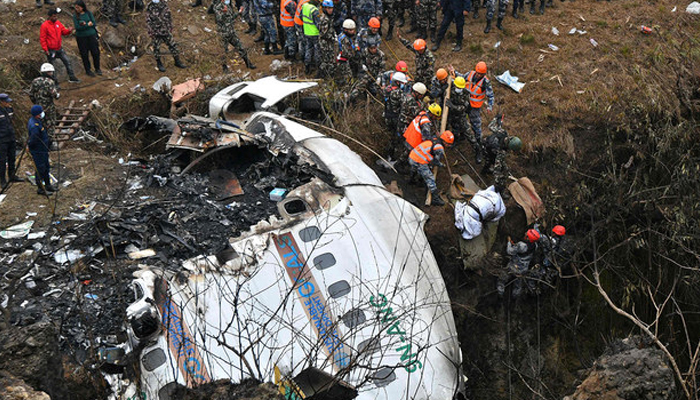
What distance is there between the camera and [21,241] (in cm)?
678

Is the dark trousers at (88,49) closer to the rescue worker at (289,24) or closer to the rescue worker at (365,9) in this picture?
the rescue worker at (289,24)

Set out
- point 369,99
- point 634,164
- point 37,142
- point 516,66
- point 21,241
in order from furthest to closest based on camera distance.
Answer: point 516,66 < point 369,99 < point 634,164 < point 37,142 < point 21,241

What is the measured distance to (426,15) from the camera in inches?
473

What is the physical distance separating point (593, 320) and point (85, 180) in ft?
25.3

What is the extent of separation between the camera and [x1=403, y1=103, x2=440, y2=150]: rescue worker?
8.18 meters

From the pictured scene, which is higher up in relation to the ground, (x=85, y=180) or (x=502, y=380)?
(x=85, y=180)

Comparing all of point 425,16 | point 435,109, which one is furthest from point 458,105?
point 425,16

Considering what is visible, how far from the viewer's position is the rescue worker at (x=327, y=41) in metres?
10.2

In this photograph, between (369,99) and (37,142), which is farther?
(369,99)

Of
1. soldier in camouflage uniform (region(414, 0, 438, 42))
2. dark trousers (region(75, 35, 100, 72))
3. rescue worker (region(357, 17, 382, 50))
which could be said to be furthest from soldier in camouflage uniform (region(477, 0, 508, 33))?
dark trousers (region(75, 35, 100, 72))

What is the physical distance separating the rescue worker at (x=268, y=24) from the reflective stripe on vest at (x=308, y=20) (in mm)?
1122

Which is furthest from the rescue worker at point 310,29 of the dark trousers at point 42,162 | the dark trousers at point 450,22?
the dark trousers at point 42,162

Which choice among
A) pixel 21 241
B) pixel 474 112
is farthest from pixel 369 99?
pixel 21 241

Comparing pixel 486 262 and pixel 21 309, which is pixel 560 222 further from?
pixel 21 309
